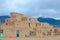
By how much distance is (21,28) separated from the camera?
3212 centimetres

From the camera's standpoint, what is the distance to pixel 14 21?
3444 centimetres

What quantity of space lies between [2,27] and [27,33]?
18.9ft

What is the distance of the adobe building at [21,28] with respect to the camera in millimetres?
29969

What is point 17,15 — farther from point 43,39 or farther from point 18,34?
point 43,39

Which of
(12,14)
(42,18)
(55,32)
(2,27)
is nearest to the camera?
(2,27)

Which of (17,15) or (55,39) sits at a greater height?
(17,15)

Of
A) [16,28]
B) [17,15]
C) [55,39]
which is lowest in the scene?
[55,39]

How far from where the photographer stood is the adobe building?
29969 millimetres

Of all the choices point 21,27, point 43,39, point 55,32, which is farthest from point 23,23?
point 55,32

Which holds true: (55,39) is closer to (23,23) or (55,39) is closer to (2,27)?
(23,23)

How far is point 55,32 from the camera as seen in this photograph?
134 feet

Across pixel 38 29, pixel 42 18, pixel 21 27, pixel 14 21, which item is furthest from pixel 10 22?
pixel 42 18

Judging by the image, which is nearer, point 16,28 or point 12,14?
point 16,28

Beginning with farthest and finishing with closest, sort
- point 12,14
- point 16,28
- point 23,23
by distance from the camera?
point 12,14 → point 23,23 → point 16,28
